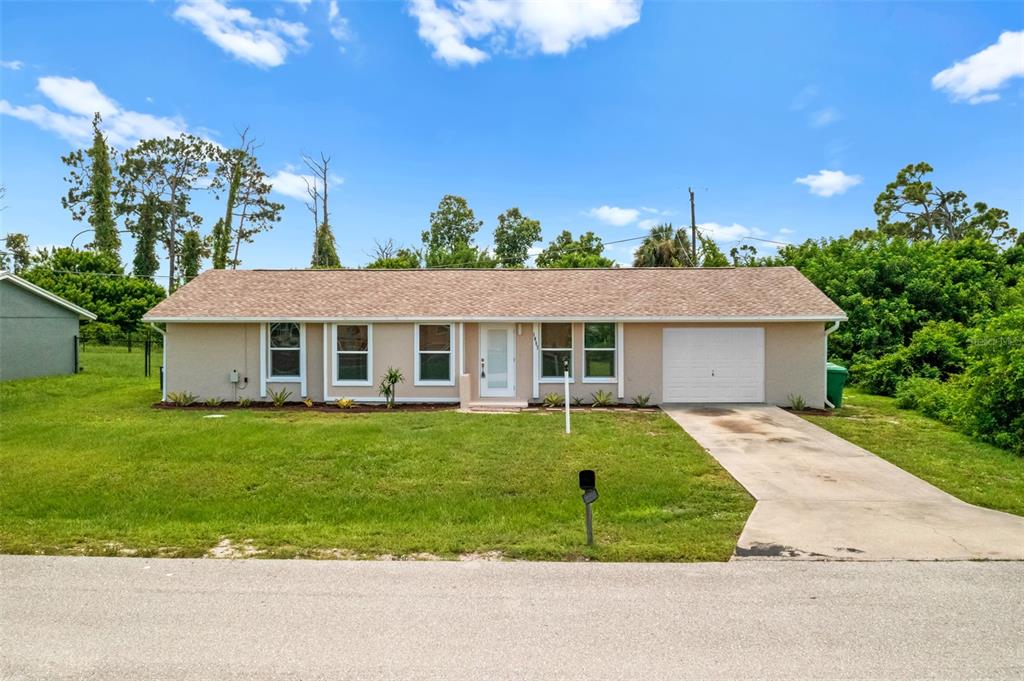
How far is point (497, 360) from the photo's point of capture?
14.3 meters

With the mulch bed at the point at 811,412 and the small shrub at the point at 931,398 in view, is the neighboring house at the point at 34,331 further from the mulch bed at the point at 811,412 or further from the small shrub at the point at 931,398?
the small shrub at the point at 931,398

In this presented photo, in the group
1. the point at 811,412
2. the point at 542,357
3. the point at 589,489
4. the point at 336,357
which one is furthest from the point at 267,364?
the point at 811,412

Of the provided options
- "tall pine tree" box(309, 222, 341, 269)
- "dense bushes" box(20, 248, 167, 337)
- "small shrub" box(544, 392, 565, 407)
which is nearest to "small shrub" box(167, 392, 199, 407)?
"small shrub" box(544, 392, 565, 407)

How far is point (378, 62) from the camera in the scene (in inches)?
728

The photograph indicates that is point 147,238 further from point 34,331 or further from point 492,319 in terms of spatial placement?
point 492,319

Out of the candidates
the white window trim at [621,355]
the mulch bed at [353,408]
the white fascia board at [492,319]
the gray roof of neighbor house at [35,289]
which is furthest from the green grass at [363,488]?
the gray roof of neighbor house at [35,289]

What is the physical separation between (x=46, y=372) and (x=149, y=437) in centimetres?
1436

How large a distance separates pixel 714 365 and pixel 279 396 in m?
11.1

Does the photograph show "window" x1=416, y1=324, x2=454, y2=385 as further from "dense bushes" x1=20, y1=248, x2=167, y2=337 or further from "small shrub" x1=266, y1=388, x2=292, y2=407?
"dense bushes" x1=20, y1=248, x2=167, y2=337

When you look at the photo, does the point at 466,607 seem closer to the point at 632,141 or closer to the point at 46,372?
the point at 46,372

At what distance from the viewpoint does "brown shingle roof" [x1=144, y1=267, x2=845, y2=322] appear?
1395 cm

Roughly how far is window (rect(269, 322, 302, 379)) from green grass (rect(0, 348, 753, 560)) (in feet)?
10.0

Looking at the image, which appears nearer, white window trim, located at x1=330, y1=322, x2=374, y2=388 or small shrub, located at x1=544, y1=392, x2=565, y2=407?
small shrub, located at x1=544, y1=392, x2=565, y2=407

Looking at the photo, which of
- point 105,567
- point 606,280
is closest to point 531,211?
point 606,280
